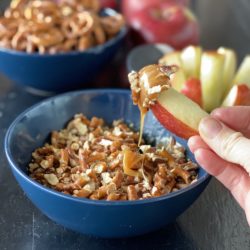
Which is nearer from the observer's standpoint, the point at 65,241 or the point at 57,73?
the point at 65,241

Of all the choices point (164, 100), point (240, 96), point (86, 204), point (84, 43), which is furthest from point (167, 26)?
point (86, 204)

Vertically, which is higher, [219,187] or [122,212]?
[122,212]

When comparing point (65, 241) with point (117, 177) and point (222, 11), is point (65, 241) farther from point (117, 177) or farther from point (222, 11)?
point (222, 11)

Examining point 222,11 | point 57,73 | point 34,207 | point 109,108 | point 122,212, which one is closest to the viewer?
point 122,212

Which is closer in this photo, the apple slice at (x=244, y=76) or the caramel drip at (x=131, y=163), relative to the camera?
the caramel drip at (x=131, y=163)

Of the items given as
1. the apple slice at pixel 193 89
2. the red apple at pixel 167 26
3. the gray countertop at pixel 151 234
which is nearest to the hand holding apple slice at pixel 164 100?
the gray countertop at pixel 151 234

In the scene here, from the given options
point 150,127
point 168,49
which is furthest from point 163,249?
point 168,49

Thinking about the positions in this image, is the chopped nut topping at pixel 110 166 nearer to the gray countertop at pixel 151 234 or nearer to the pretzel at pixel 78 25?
the gray countertop at pixel 151 234
